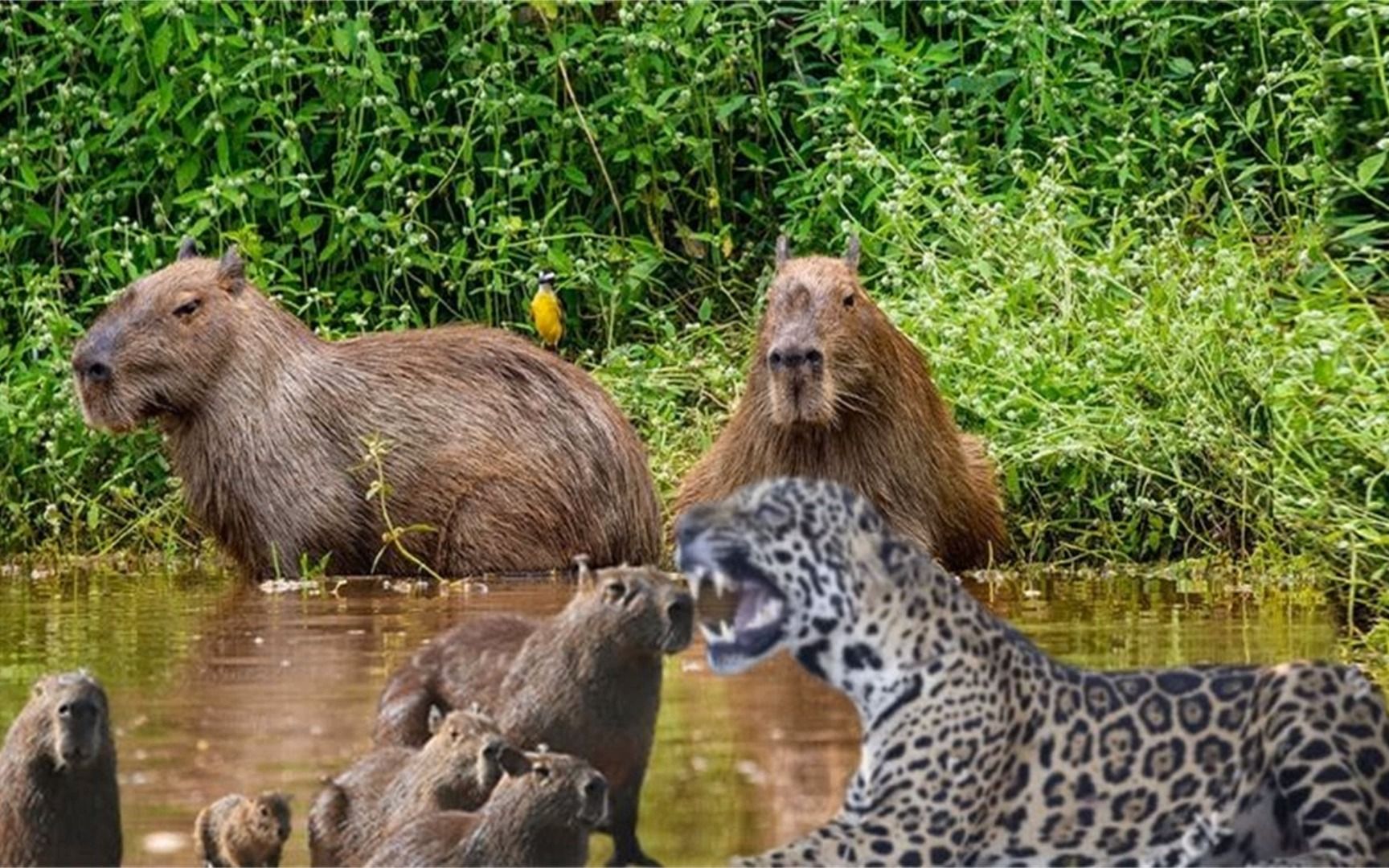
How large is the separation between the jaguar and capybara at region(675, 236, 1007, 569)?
5038 millimetres

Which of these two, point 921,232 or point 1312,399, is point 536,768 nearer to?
point 1312,399

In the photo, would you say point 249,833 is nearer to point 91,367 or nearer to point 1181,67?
point 91,367

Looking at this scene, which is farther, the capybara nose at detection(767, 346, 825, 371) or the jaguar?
the capybara nose at detection(767, 346, 825, 371)

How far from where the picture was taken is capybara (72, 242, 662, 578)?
33.9ft

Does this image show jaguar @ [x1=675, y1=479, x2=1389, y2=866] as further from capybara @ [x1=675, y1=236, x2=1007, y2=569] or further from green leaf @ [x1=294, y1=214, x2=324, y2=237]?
green leaf @ [x1=294, y1=214, x2=324, y2=237]

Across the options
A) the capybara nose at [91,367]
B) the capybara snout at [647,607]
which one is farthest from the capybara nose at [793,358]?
the capybara snout at [647,607]

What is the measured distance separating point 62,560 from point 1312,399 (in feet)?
15.5

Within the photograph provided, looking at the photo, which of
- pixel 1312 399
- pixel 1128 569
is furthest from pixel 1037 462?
pixel 1312 399

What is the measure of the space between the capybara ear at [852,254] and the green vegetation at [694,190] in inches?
29.0

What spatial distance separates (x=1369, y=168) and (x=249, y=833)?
4.72 m

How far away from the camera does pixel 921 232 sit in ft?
39.4

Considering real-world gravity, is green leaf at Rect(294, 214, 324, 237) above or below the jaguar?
above

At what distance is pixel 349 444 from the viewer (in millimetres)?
10461

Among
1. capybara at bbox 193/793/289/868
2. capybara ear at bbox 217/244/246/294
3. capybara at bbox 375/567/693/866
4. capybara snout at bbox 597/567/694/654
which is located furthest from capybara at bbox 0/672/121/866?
capybara ear at bbox 217/244/246/294
